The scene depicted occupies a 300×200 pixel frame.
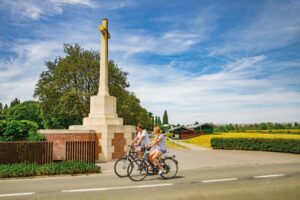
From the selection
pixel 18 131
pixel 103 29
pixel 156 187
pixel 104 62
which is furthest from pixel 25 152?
pixel 103 29

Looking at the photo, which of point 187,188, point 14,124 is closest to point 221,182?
point 187,188

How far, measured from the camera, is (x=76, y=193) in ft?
24.8

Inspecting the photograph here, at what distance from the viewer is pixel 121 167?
9.88 m

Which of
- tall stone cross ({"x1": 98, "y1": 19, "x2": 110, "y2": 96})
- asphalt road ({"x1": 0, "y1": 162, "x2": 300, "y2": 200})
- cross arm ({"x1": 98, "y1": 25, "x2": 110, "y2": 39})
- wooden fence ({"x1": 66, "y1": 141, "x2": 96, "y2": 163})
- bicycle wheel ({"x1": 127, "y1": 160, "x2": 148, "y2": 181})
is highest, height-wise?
cross arm ({"x1": 98, "y1": 25, "x2": 110, "y2": 39})

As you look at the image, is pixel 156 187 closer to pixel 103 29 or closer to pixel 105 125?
pixel 105 125

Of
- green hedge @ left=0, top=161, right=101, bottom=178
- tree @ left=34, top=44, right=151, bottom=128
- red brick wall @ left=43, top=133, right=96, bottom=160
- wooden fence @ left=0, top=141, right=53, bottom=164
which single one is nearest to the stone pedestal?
red brick wall @ left=43, top=133, right=96, bottom=160

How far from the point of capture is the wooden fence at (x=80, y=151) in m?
12.7

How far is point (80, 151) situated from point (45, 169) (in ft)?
8.21

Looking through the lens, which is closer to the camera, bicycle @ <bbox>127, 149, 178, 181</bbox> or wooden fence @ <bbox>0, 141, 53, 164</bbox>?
bicycle @ <bbox>127, 149, 178, 181</bbox>

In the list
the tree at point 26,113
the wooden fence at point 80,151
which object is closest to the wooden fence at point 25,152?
the wooden fence at point 80,151

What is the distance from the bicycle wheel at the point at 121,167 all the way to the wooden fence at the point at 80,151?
10.3ft

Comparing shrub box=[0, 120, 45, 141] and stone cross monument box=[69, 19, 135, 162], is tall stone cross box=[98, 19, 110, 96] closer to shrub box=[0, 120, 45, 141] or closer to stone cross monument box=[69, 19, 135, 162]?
stone cross monument box=[69, 19, 135, 162]

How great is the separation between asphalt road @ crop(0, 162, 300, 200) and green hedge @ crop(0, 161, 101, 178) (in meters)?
0.55

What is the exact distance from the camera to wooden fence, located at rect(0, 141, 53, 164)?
11758mm
